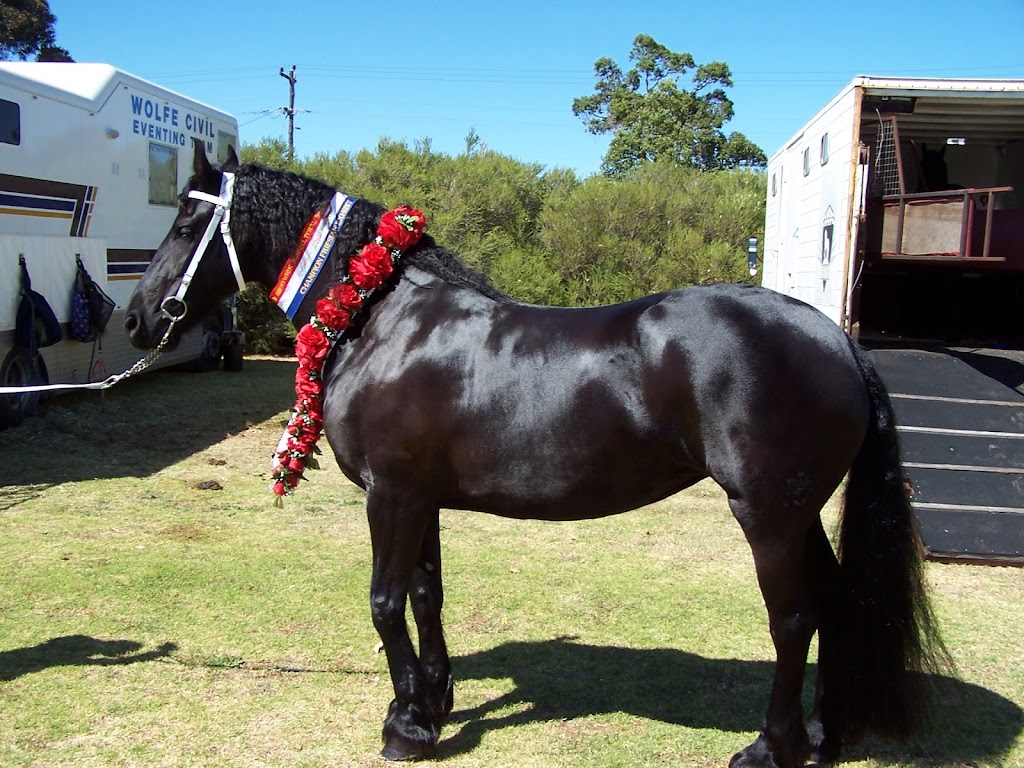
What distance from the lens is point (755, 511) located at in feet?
9.41

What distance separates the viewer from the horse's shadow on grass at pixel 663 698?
326cm

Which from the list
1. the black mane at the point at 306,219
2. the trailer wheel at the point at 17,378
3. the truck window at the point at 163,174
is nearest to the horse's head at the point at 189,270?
the black mane at the point at 306,219

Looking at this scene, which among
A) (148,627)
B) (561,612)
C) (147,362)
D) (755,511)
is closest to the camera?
(755,511)

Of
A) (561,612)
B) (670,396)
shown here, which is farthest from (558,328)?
(561,612)

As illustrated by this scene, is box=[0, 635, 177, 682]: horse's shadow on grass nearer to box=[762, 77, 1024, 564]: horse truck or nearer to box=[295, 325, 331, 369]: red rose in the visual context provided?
box=[295, 325, 331, 369]: red rose

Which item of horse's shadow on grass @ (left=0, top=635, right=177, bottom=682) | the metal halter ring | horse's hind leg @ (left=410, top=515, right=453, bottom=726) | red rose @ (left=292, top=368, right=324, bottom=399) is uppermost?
the metal halter ring

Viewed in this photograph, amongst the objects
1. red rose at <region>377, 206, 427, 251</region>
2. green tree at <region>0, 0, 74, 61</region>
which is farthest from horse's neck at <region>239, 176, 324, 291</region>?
green tree at <region>0, 0, 74, 61</region>

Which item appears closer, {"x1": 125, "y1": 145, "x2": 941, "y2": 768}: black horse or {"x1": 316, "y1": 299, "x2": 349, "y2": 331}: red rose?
{"x1": 125, "y1": 145, "x2": 941, "y2": 768}: black horse

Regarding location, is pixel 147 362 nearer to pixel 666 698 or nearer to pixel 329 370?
pixel 329 370

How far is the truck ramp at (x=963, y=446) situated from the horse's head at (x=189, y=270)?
4.26 metres

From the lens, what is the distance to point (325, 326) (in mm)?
3299

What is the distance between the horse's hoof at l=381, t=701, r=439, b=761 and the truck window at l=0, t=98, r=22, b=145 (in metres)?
7.00

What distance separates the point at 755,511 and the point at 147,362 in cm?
269

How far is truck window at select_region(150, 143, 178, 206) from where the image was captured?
10734 mm
